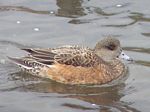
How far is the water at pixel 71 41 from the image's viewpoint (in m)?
9.09

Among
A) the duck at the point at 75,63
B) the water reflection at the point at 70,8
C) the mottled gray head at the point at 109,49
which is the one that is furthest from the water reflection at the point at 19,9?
the mottled gray head at the point at 109,49

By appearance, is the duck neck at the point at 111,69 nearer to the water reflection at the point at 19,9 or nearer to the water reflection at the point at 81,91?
the water reflection at the point at 81,91

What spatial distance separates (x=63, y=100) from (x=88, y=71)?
3.24ft

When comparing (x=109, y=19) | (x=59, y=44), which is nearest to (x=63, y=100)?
(x=59, y=44)

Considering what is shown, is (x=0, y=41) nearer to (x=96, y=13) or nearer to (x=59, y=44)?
(x=59, y=44)

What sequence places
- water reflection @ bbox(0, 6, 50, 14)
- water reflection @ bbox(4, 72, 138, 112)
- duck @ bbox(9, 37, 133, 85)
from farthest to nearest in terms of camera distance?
water reflection @ bbox(0, 6, 50, 14), duck @ bbox(9, 37, 133, 85), water reflection @ bbox(4, 72, 138, 112)

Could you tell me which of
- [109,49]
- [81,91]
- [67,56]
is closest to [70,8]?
[109,49]

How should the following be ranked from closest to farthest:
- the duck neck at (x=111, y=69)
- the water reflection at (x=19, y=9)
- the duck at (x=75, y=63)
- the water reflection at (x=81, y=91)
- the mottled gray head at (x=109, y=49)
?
the water reflection at (x=81, y=91)
the duck at (x=75, y=63)
the duck neck at (x=111, y=69)
the mottled gray head at (x=109, y=49)
the water reflection at (x=19, y=9)

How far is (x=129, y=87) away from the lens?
32.2 feet

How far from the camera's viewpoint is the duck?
10.0 meters

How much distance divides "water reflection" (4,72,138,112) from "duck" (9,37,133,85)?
125 millimetres

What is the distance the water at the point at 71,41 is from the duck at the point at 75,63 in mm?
147

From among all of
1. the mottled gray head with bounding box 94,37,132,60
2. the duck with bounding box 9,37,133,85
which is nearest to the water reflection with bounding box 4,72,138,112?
the duck with bounding box 9,37,133,85

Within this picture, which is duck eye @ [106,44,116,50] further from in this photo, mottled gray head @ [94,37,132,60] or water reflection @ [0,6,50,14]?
water reflection @ [0,6,50,14]
